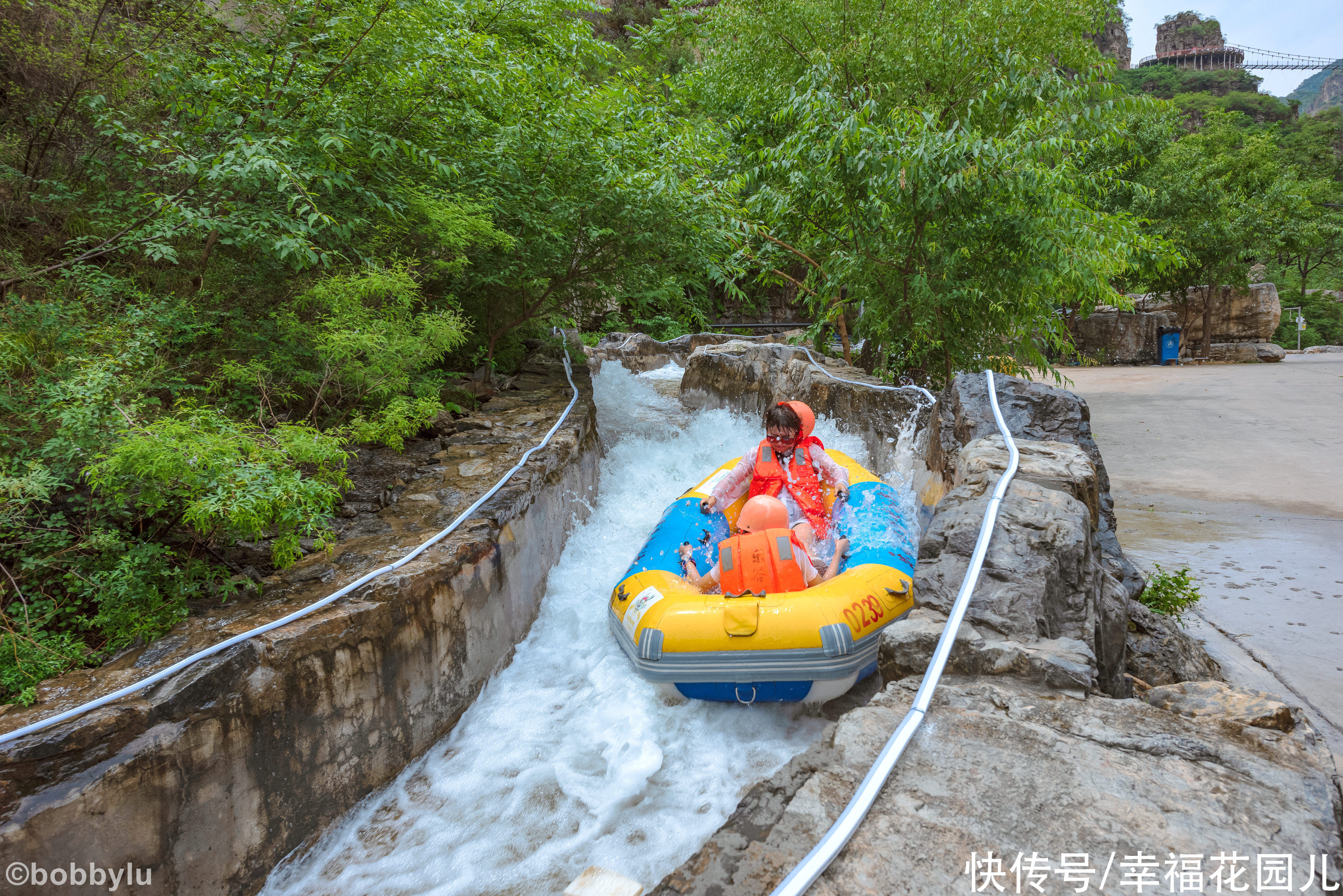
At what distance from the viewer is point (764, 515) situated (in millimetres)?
3473

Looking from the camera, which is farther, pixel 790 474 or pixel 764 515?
pixel 790 474

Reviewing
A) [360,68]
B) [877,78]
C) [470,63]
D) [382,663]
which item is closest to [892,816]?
[382,663]

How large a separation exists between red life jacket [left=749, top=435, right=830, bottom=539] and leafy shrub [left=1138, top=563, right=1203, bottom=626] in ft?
6.10

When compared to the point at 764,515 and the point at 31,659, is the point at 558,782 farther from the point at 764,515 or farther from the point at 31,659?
the point at 31,659

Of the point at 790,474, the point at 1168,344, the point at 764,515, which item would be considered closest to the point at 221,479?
the point at 764,515

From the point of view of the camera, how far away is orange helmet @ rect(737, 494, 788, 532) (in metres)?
3.47

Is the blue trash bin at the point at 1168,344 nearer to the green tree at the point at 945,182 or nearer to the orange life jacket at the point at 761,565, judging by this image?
the green tree at the point at 945,182

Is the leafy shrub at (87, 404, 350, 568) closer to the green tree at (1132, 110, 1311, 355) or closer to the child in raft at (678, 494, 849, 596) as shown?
the child in raft at (678, 494, 849, 596)

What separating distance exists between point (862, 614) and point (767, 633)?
487mm

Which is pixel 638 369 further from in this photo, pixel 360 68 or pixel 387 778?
pixel 387 778

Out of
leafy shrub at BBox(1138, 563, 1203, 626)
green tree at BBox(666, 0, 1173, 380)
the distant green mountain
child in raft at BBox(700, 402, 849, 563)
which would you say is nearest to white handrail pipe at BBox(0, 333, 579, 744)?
child in raft at BBox(700, 402, 849, 563)

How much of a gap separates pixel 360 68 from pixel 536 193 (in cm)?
174

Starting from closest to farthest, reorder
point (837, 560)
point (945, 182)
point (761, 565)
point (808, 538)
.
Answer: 1. point (761, 565)
2. point (837, 560)
3. point (808, 538)
4. point (945, 182)

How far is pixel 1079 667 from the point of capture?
2.12 meters
